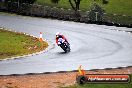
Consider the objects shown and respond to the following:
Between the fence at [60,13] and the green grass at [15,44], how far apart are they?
10969mm

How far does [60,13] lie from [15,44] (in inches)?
650

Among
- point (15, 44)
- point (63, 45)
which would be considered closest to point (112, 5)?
point (15, 44)

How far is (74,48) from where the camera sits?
2966cm

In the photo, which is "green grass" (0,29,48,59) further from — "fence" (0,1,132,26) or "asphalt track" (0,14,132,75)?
"fence" (0,1,132,26)

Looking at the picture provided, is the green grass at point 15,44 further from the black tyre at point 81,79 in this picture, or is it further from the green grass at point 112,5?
the green grass at point 112,5

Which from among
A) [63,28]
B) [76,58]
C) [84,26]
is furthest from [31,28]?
[76,58]

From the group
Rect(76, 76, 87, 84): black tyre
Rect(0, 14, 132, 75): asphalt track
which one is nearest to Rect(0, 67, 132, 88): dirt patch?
Rect(76, 76, 87, 84): black tyre

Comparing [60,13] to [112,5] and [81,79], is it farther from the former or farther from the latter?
[112,5]

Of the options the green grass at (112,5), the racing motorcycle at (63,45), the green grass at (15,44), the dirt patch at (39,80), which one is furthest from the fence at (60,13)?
the dirt patch at (39,80)

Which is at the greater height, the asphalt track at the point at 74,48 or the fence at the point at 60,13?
the fence at the point at 60,13

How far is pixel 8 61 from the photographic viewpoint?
24781mm

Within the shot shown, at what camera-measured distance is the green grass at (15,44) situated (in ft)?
90.3

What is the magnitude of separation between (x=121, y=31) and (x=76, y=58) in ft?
47.0

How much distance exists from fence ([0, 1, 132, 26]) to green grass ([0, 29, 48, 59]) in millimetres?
10969
